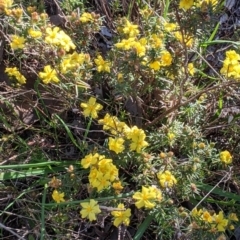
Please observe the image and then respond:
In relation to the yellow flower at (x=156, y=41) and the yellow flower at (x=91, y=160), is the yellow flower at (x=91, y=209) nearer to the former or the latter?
the yellow flower at (x=91, y=160)

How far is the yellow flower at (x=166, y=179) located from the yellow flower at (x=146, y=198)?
6cm

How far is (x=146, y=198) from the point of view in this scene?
1.74 meters

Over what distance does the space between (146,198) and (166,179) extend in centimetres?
11

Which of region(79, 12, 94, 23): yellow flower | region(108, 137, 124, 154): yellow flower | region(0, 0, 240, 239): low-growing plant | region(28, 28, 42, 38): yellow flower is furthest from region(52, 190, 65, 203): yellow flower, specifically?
region(79, 12, 94, 23): yellow flower

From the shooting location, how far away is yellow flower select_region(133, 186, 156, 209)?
1730mm

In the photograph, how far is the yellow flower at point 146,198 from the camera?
5.68 feet

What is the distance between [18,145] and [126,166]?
0.54 meters

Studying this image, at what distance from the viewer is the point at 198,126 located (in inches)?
85.0

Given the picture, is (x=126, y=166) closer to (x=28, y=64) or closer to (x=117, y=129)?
(x=117, y=129)

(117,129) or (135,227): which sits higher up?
(117,129)

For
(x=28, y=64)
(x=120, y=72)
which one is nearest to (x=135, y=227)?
(x=120, y=72)

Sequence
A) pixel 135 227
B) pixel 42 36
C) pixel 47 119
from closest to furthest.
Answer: pixel 42 36 → pixel 135 227 → pixel 47 119

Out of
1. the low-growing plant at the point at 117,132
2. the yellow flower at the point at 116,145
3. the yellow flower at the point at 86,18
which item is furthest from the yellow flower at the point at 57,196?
the yellow flower at the point at 86,18

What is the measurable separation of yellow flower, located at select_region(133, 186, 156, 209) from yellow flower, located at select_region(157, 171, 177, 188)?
63mm
